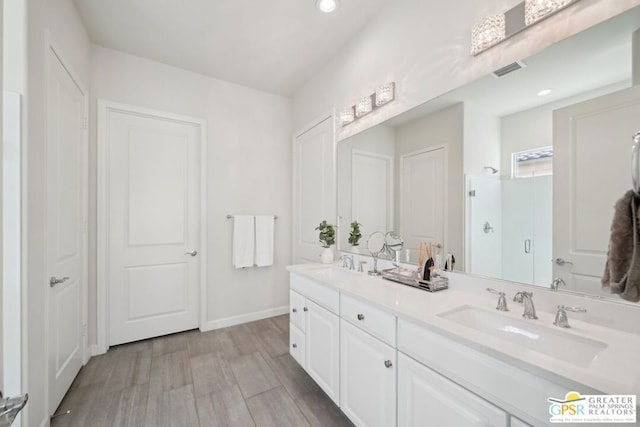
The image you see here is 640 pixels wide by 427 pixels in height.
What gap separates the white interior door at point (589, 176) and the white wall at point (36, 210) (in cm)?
239

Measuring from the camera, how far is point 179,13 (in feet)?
6.51

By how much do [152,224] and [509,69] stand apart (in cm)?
297

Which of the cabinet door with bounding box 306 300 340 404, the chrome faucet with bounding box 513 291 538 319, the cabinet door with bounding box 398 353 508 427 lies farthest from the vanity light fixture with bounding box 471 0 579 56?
the cabinet door with bounding box 306 300 340 404

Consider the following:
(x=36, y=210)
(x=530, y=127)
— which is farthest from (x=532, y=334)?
(x=36, y=210)

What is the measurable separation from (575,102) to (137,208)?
Result: 10.4 ft

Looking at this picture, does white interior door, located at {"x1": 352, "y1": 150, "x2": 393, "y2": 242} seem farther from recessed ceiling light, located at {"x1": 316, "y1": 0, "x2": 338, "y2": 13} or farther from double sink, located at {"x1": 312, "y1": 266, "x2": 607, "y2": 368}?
recessed ceiling light, located at {"x1": 316, "y1": 0, "x2": 338, "y2": 13}

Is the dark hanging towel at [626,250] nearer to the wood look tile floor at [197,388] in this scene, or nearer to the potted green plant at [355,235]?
the wood look tile floor at [197,388]

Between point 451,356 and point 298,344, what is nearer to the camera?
point 451,356

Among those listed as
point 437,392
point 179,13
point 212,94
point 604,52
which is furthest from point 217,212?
point 604,52

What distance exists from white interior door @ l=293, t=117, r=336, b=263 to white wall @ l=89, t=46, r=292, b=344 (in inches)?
8.7

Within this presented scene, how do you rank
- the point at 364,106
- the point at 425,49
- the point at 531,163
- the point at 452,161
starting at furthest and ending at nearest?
the point at 364,106, the point at 425,49, the point at 452,161, the point at 531,163

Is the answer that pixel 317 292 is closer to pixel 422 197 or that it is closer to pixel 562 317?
pixel 422 197

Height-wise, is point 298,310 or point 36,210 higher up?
point 36,210

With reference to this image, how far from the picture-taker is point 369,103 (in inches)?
80.7
